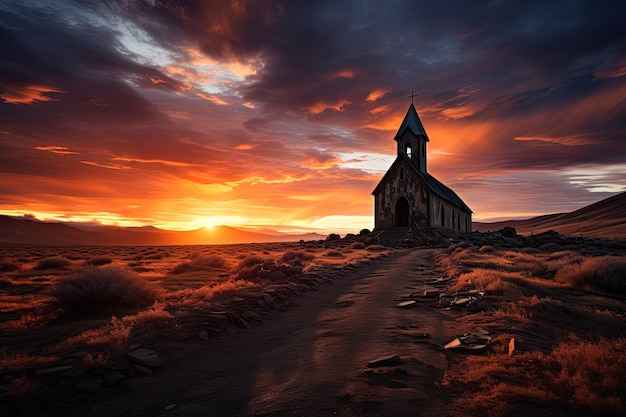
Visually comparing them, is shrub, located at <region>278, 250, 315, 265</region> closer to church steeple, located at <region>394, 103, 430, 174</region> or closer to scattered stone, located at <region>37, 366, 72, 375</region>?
scattered stone, located at <region>37, 366, 72, 375</region>

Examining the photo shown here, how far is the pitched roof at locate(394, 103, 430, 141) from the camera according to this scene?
48.5m

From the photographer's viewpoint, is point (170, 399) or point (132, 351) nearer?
point (170, 399)

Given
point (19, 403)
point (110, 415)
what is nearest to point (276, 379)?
point (110, 415)

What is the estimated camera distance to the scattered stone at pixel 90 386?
17.7 feet

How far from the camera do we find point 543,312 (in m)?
9.30

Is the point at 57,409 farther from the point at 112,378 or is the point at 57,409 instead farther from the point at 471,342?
the point at 471,342

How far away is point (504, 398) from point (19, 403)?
21.1ft

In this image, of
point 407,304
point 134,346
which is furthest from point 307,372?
point 407,304

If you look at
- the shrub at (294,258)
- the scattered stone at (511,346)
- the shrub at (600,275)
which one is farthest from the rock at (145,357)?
the shrub at (294,258)

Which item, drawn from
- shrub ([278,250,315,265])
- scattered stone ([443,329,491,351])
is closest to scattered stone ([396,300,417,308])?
scattered stone ([443,329,491,351])

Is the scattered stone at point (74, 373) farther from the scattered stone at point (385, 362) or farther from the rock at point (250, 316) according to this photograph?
the scattered stone at point (385, 362)

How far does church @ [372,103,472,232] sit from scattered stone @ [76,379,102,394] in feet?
128

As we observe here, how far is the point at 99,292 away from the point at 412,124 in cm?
4534

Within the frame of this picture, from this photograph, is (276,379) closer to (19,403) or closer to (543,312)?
(19,403)
